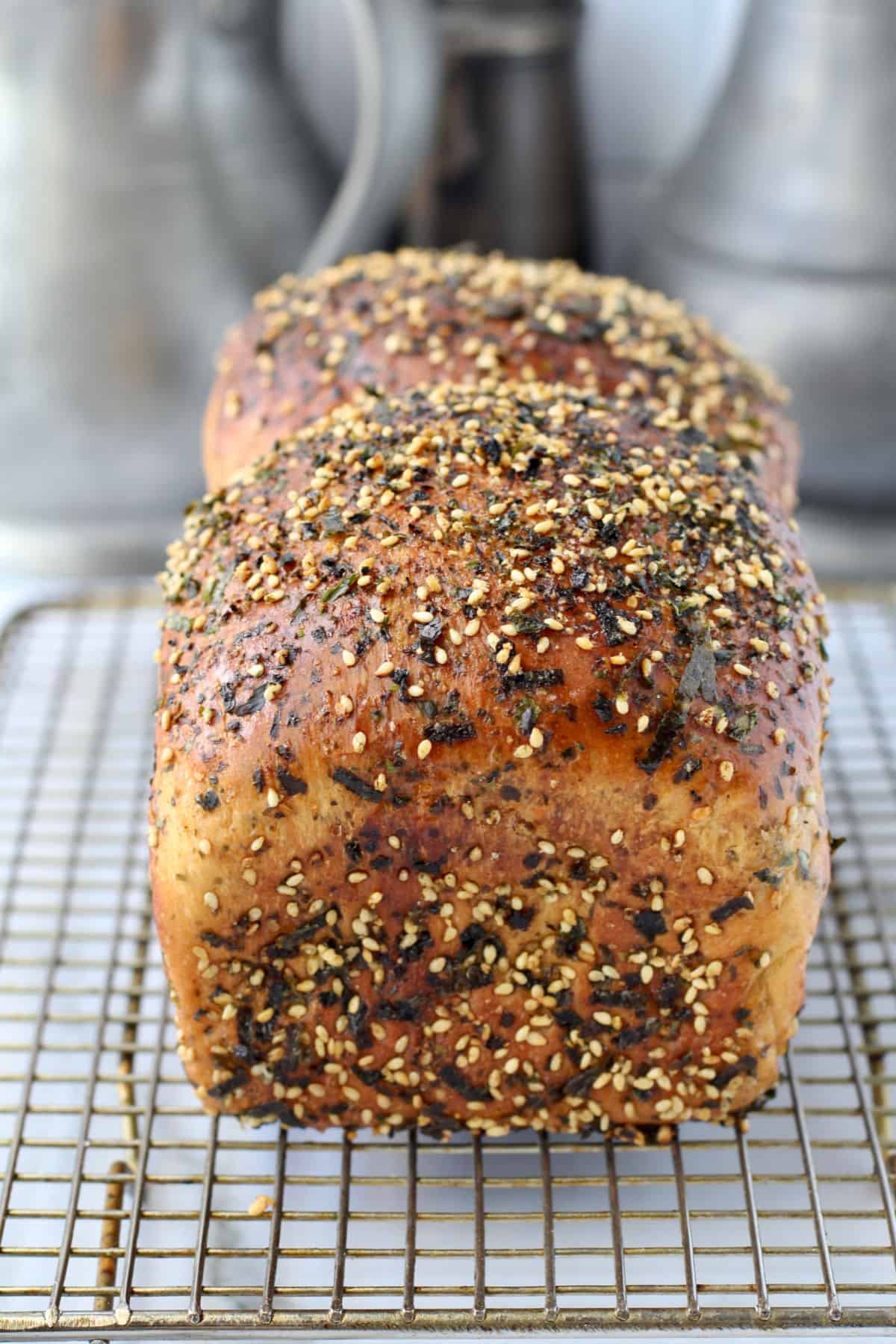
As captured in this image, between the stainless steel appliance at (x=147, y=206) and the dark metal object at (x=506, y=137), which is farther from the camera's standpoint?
the dark metal object at (x=506, y=137)

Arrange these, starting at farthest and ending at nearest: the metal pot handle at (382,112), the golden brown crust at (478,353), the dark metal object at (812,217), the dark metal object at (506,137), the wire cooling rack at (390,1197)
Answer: the dark metal object at (506,137) → the dark metal object at (812,217) → the metal pot handle at (382,112) → the golden brown crust at (478,353) → the wire cooling rack at (390,1197)

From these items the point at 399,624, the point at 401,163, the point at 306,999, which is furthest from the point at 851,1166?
the point at 401,163

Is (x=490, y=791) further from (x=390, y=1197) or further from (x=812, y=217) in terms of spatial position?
(x=812, y=217)

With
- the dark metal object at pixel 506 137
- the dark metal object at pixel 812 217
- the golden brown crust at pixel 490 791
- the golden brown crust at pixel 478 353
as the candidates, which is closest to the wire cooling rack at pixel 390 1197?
the golden brown crust at pixel 490 791

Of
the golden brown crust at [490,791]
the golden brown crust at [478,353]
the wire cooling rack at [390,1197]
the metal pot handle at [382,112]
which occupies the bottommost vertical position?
the wire cooling rack at [390,1197]

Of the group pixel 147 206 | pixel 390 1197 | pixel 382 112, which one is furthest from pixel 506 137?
pixel 390 1197

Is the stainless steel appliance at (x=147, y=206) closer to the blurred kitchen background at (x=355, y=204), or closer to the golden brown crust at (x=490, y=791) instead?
the blurred kitchen background at (x=355, y=204)

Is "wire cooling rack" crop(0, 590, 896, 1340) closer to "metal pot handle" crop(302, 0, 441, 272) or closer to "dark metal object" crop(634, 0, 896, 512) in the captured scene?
"dark metal object" crop(634, 0, 896, 512)
